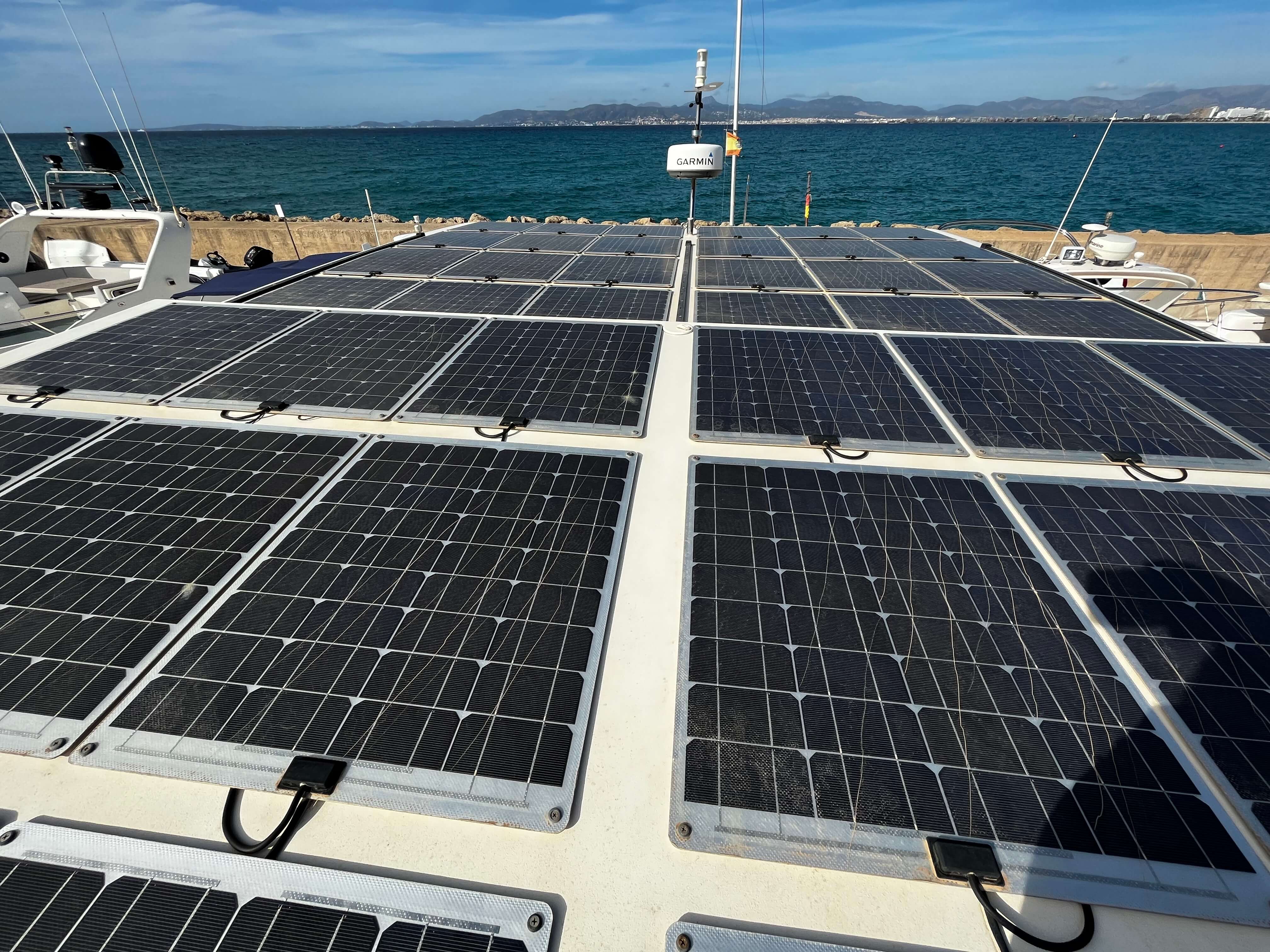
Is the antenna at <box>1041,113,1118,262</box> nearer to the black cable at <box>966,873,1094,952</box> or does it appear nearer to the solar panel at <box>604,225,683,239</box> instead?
the solar panel at <box>604,225,683,239</box>

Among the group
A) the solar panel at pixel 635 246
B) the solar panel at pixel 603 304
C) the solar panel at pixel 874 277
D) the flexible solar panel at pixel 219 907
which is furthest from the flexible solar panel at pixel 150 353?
the solar panel at pixel 874 277

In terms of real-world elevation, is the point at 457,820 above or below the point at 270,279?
below

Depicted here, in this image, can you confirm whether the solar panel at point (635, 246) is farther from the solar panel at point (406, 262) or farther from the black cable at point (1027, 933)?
the black cable at point (1027, 933)

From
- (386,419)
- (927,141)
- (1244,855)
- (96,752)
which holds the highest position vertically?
(927,141)

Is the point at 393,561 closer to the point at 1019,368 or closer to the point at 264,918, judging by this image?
the point at 264,918

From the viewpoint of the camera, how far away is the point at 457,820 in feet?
10.7

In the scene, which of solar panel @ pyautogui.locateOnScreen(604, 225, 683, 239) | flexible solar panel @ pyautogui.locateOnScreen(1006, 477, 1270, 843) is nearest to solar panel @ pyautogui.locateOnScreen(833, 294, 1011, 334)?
flexible solar panel @ pyautogui.locateOnScreen(1006, 477, 1270, 843)

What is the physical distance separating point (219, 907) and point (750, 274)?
1393 cm

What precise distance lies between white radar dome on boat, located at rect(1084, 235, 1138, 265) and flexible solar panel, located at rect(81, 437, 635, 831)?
21.7m

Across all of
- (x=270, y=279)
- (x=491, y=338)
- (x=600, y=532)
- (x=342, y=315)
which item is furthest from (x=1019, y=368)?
(x=270, y=279)

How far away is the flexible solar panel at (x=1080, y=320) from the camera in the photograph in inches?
372

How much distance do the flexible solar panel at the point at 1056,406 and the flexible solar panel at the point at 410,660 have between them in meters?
5.33

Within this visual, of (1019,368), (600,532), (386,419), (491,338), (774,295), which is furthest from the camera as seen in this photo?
(774,295)

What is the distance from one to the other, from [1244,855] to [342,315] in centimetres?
1342
